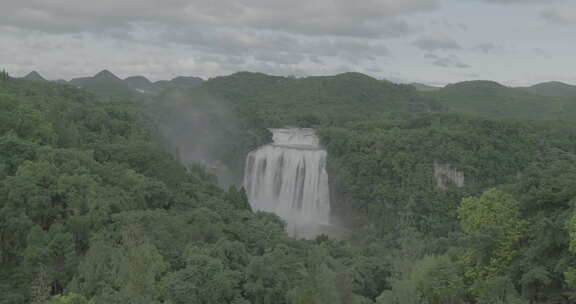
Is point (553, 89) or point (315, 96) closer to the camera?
point (315, 96)

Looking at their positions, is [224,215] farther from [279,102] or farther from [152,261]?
[279,102]

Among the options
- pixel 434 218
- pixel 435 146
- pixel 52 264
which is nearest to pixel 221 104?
pixel 435 146

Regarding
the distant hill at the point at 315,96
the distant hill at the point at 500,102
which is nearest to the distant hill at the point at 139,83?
the distant hill at the point at 315,96

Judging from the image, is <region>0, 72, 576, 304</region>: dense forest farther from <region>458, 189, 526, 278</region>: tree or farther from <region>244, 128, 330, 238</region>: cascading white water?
<region>244, 128, 330, 238</region>: cascading white water

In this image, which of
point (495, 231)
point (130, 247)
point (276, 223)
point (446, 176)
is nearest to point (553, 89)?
point (446, 176)

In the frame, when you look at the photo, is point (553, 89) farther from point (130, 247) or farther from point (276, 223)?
point (130, 247)

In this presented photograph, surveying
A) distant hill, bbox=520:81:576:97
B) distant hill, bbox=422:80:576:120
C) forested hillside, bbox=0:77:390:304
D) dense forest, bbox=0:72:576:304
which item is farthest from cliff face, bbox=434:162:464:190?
distant hill, bbox=520:81:576:97
